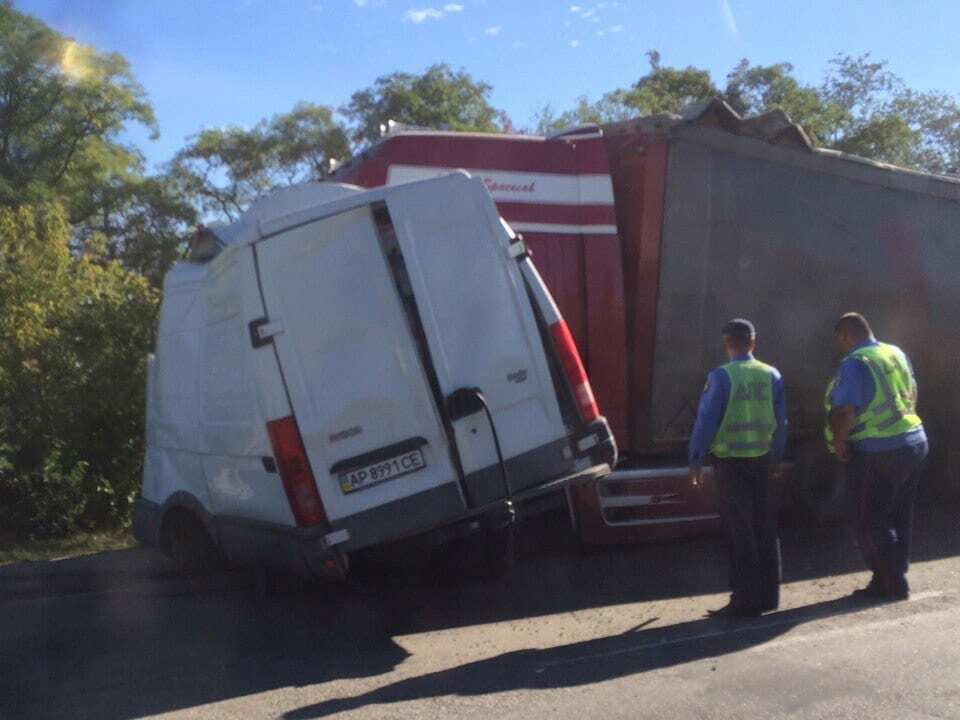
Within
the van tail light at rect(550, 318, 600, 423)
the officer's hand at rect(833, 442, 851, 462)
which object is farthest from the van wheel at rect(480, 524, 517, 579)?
the officer's hand at rect(833, 442, 851, 462)

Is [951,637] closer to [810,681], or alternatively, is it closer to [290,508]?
[810,681]

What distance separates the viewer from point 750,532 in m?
6.71

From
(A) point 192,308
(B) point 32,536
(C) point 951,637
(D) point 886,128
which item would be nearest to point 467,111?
(D) point 886,128

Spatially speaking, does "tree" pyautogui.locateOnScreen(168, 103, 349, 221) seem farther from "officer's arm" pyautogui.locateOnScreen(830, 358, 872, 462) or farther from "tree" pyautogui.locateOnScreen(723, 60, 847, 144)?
"officer's arm" pyautogui.locateOnScreen(830, 358, 872, 462)

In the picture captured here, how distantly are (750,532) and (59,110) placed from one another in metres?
28.3

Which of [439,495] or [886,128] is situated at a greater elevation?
[886,128]

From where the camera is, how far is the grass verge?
10.1 metres

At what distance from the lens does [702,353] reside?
8602 mm

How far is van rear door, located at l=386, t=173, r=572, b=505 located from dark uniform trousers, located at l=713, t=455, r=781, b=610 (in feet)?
3.06

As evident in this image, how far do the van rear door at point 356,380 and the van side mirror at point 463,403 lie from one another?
0.32 ft

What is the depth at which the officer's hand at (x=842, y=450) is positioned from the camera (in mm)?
6977

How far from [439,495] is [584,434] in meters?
0.89

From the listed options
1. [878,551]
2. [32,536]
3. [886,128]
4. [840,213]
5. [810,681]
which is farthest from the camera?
[886,128]

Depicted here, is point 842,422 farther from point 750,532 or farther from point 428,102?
point 428,102
